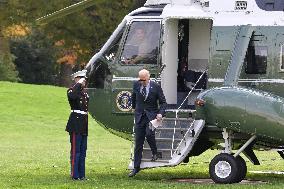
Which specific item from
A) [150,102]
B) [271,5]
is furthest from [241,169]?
[271,5]

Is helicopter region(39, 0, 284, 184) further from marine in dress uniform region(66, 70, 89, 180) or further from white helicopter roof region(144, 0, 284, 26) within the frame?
marine in dress uniform region(66, 70, 89, 180)

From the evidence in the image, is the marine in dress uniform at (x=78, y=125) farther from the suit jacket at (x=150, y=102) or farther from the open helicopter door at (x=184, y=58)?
the open helicopter door at (x=184, y=58)

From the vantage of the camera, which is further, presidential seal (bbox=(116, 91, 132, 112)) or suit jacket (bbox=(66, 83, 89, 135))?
presidential seal (bbox=(116, 91, 132, 112))

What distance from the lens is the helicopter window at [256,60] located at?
16109 millimetres

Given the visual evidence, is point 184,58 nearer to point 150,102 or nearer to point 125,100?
point 125,100

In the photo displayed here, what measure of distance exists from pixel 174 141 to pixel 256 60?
2.08 m

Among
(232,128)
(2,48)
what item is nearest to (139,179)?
(232,128)

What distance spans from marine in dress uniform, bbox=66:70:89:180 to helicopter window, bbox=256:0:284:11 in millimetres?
3500

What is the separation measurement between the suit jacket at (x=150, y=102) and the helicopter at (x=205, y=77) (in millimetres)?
484

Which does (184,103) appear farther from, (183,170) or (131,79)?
(183,170)

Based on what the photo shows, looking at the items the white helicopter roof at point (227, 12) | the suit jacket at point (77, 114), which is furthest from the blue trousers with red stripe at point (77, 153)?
the white helicopter roof at point (227, 12)

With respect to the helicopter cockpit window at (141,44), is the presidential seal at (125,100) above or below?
below

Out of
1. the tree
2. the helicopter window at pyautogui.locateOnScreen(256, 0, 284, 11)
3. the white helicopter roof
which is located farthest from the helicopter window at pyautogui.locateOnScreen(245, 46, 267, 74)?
the tree

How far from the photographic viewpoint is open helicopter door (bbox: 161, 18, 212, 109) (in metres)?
17.0
